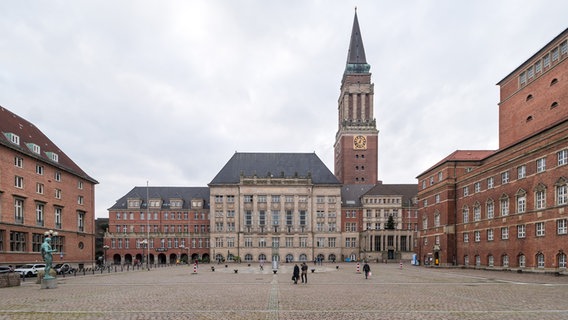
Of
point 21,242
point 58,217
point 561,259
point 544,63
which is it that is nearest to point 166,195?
point 58,217

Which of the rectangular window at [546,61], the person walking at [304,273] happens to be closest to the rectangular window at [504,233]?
the rectangular window at [546,61]

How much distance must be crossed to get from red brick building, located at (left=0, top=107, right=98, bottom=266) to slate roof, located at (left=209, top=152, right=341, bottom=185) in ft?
129

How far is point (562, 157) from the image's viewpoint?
1662 inches

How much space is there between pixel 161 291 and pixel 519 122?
177 ft

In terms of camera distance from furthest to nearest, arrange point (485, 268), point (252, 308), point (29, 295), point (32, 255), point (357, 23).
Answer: point (357, 23) → point (485, 268) → point (32, 255) → point (29, 295) → point (252, 308)

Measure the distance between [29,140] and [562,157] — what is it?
192 feet

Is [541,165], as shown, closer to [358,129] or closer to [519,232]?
[519,232]

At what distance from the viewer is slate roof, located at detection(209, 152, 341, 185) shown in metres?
106

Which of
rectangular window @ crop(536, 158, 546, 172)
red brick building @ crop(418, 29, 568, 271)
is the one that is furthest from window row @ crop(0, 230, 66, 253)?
rectangular window @ crop(536, 158, 546, 172)

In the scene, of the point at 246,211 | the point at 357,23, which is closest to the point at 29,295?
the point at 246,211

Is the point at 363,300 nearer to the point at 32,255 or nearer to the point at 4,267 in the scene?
the point at 4,267

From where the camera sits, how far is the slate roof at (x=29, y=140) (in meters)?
51.6

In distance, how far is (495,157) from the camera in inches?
2261

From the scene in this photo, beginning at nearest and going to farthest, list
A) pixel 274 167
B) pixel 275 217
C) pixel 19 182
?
pixel 19 182, pixel 275 217, pixel 274 167
